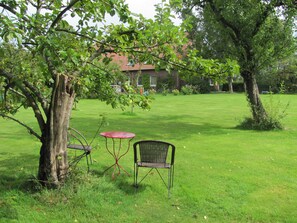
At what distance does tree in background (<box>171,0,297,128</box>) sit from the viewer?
41.5 ft

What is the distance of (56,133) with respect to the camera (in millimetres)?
5250

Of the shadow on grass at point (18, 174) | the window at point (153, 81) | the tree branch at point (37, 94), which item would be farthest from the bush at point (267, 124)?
the window at point (153, 81)

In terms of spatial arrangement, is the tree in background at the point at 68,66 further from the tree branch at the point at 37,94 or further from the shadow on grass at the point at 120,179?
the shadow on grass at the point at 120,179

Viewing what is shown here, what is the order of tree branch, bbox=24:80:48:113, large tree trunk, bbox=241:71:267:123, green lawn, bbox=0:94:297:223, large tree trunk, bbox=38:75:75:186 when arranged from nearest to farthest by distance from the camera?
green lawn, bbox=0:94:297:223 < large tree trunk, bbox=38:75:75:186 < tree branch, bbox=24:80:48:113 < large tree trunk, bbox=241:71:267:123

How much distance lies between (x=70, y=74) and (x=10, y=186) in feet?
7.63

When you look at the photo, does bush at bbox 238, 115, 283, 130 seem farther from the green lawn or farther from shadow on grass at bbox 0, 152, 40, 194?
shadow on grass at bbox 0, 152, 40, 194

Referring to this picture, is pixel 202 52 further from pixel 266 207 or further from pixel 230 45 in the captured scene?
pixel 266 207

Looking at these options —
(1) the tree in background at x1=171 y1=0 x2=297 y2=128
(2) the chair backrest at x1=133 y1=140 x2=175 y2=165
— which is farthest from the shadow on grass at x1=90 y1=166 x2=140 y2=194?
(1) the tree in background at x1=171 y1=0 x2=297 y2=128

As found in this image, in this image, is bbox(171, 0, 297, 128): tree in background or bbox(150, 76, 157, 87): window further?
bbox(150, 76, 157, 87): window

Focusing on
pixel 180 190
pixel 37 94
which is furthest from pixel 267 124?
pixel 37 94

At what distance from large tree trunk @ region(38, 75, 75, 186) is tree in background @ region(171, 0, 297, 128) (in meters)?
8.45

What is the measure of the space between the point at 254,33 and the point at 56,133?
10161mm

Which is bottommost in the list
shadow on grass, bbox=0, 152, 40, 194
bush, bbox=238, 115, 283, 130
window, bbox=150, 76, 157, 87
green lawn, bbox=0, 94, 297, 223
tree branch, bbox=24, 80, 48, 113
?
green lawn, bbox=0, 94, 297, 223

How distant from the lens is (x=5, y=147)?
9.41 metres
